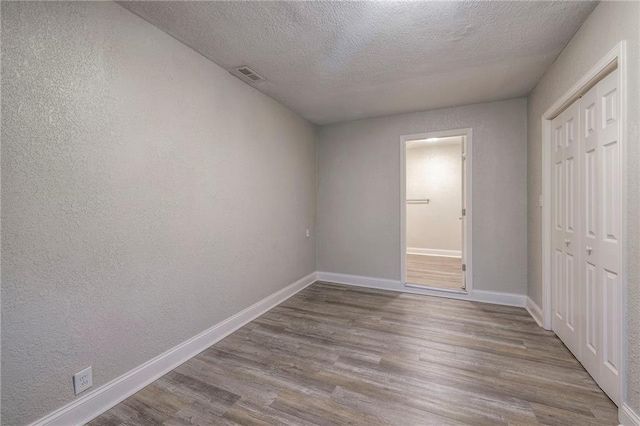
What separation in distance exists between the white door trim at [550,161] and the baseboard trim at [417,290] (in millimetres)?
660

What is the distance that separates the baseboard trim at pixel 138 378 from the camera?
1503 millimetres

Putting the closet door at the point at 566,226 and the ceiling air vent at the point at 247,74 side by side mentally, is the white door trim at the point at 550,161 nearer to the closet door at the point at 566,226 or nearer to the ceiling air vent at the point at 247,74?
the closet door at the point at 566,226

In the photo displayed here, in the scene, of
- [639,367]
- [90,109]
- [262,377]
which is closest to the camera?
[639,367]

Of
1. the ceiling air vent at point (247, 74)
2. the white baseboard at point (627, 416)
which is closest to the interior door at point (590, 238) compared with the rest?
the white baseboard at point (627, 416)

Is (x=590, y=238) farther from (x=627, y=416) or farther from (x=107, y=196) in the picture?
(x=107, y=196)

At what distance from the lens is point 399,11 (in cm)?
179

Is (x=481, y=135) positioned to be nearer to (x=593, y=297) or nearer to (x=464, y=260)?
(x=464, y=260)

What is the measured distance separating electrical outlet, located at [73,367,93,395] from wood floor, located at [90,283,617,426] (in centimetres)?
23

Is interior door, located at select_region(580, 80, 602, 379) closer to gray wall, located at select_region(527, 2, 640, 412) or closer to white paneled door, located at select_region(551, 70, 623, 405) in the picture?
white paneled door, located at select_region(551, 70, 623, 405)

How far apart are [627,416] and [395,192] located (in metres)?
2.88

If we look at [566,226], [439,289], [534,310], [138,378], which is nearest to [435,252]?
[439,289]

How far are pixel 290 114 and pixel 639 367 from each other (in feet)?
12.3

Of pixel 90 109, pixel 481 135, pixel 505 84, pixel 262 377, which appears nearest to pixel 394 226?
pixel 481 135

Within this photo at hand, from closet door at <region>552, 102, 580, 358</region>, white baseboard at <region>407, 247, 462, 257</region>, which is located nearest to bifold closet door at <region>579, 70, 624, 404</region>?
closet door at <region>552, 102, 580, 358</region>
